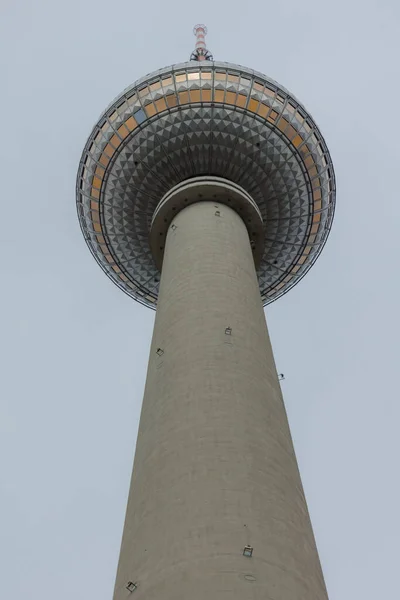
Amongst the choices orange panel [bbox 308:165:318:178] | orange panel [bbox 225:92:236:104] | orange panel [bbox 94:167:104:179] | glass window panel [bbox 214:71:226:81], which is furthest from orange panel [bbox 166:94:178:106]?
orange panel [bbox 308:165:318:178]

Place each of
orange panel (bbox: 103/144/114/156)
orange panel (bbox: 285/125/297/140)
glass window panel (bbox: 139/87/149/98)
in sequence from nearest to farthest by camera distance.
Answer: glass window panel (bbox: 139/87/149/98), orange panel (bbox: 285/125/297/140), orange panel (bbox: 103/144/114/156)

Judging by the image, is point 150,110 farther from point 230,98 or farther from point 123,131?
point 230,98

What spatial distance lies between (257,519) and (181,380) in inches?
198

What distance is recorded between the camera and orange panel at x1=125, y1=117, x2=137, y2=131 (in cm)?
3059

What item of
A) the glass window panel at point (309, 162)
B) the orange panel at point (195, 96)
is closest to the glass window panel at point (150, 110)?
the orange panel at point (195, 96)

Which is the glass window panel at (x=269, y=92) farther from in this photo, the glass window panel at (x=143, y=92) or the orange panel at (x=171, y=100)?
the glass window panel at (x=143, y=92)

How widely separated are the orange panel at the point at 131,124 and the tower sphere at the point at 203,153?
0.05m

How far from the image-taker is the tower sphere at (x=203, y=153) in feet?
97.5

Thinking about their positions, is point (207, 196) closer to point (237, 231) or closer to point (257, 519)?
point (237, 231)

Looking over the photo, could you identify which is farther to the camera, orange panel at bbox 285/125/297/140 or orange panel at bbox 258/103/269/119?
orange panel at bbox 285/125/297/140

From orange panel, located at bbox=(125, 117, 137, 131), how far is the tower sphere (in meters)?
0.05

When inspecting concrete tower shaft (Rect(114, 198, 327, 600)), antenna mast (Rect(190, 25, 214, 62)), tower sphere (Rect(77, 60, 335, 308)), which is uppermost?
antenna mast (Rect(190, 25, 214, 62))

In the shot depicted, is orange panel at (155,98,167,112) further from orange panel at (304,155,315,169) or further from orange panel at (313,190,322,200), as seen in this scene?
orange panel at (313,190,322,200)

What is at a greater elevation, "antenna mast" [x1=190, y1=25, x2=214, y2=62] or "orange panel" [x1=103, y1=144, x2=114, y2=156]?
"antenna mast" [x1=190, y1=25, x2=214, y2=62]
